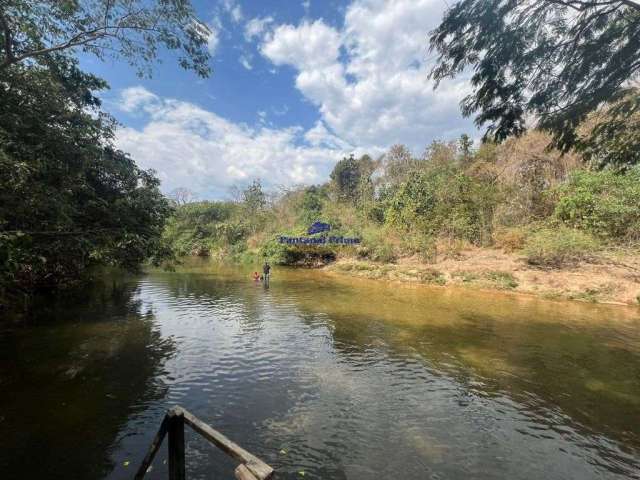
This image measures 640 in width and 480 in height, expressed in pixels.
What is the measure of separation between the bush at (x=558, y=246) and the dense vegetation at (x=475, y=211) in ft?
0.20

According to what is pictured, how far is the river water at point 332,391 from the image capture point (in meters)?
6.28

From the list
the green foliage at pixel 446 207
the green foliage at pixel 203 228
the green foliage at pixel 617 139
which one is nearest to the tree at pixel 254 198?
the green foliage at pixel 203 228

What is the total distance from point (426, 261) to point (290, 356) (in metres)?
24.2

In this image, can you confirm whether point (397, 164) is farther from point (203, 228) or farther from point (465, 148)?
point (203, 228)

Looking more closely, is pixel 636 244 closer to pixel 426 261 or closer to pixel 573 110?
pixel 426 261

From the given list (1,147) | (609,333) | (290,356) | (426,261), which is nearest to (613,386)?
(609,333)

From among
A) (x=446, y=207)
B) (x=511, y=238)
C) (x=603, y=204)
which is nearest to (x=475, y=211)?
(x=446, y=207)

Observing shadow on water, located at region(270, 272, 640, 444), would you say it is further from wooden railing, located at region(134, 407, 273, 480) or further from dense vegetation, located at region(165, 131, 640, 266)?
wooden railing, located at region(134, 407, 273, 480)

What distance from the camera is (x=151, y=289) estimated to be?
24844 millimetres

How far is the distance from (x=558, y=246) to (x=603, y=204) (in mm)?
3779

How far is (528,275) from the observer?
24875 millimetres

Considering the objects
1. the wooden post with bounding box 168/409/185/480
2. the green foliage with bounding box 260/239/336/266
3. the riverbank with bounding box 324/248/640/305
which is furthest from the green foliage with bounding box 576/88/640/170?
the green foliage with bounding box 260/239/336/266

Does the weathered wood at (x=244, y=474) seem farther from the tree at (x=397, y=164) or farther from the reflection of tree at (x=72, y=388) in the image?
the tree at (x=397, y=164)

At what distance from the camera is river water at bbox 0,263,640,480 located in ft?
20.6
